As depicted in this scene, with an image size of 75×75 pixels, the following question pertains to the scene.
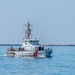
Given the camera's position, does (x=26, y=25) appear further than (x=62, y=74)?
Yes

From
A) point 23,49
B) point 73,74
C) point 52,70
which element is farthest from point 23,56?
point 73,74

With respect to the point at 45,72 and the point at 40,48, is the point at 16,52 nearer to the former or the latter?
the point at 40,48

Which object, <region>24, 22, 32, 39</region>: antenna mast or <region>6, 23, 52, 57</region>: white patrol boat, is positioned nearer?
<region>6, 23, 52, 57</region>: white patrol boat

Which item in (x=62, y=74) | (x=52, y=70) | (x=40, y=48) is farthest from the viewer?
(x=40, y=48)

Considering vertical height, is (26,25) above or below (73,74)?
above

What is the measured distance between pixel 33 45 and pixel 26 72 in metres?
44.1

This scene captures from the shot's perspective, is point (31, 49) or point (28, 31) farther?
point (28, 31)

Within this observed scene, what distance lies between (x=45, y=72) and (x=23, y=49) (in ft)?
150

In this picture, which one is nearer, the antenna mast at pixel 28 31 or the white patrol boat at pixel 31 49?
the white patrol boat at pixel 31 49

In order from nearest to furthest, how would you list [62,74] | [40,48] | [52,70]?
1. [62,74]
2. [52,70]
3. [40,48]

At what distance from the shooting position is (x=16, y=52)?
12662 centimetres

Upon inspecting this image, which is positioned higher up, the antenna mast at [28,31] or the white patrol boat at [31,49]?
the antenna mast at [28,31]

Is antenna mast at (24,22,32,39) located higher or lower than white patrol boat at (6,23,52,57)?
higher

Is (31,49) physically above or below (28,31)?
below
